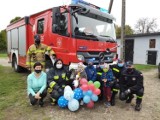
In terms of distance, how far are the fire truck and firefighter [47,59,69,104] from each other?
0.53 m

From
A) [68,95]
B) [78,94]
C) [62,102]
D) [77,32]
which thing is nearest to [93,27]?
[77,32]

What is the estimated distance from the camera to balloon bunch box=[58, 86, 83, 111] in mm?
4473

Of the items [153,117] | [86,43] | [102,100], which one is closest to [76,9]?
[86,43]

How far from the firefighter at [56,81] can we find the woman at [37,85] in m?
0.17

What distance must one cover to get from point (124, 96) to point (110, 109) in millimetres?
498

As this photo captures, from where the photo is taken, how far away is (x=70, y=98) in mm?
4512

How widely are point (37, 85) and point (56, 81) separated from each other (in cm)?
50

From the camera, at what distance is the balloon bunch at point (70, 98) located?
14.7 ft

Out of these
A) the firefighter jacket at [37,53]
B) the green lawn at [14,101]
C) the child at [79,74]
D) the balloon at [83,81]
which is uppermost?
the firefighter jacket at [37,53]

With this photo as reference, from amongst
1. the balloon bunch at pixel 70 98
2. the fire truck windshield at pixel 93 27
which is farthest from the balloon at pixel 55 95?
the fire truck windshield at pixel 93 27

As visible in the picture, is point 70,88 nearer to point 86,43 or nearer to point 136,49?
point 86,43

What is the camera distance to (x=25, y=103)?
505 cm

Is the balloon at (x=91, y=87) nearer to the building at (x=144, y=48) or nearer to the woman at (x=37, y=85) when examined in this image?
the woman at (x=37, y=85)

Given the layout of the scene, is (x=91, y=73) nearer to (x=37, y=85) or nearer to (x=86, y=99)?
(x=86, y=99)
